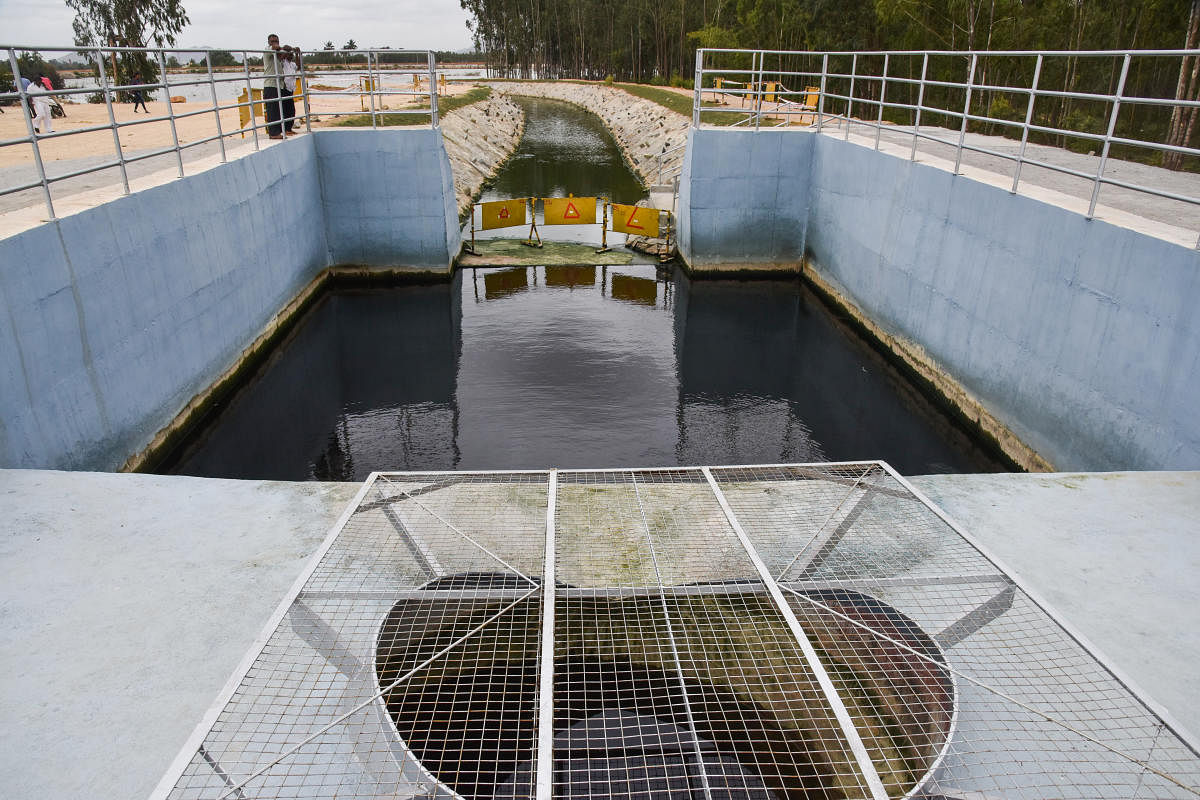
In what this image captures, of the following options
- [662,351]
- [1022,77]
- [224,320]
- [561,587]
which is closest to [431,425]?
[224,320]

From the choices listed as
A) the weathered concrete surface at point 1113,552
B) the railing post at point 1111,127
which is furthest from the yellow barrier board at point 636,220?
the weathered concrete surface at point 1113,552

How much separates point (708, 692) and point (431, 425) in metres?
6.48

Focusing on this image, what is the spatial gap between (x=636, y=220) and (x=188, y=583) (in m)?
15.1

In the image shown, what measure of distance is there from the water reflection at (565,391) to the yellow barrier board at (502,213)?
3.11 meters

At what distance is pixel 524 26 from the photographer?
89.1 metres

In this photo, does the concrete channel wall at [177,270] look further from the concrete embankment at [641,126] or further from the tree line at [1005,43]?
the tree line at [1005,43]

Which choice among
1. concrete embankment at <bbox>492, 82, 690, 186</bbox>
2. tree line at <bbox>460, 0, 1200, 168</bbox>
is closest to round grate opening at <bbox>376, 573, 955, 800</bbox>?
tree line at <bbox>460, 0, 1200, 168</bbox>

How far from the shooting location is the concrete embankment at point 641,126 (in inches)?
1179

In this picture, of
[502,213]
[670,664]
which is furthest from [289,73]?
[670,664]

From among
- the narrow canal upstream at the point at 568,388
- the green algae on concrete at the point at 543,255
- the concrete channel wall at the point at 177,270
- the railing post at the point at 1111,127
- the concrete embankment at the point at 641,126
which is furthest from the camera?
the concrete embankment at the point at 641,126

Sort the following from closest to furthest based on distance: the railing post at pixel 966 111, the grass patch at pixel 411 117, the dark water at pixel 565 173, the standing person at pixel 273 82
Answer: the railing post at pixel 966 111, the standing person at pixel 273 82, the dark water at pixel 565 173, the grass patch at pixel 411 117

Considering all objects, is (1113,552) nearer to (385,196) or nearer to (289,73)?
(385,196)

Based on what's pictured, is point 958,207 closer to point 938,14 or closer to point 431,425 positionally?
point 431,425

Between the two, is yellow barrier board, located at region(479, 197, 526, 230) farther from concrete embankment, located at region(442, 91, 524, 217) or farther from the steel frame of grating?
the steel frame of grating
